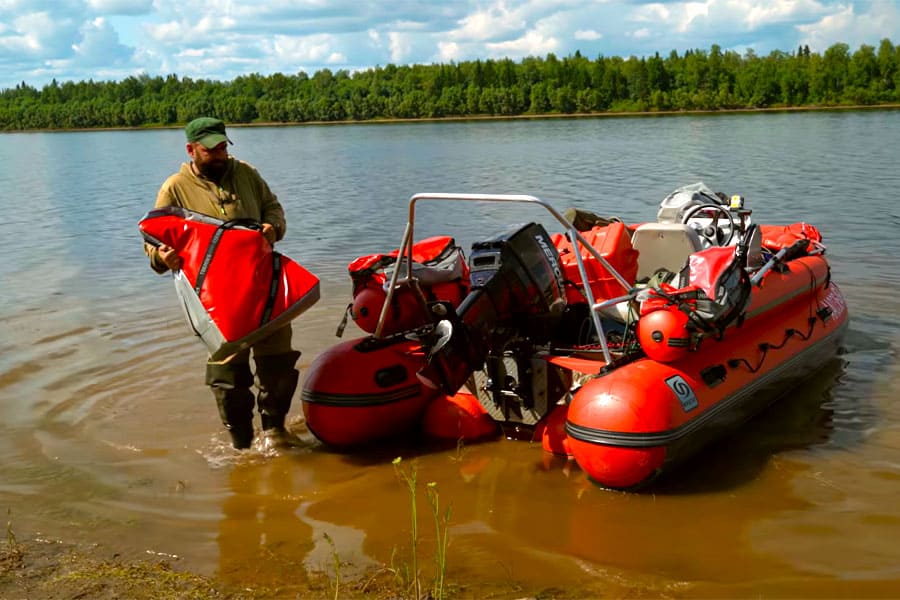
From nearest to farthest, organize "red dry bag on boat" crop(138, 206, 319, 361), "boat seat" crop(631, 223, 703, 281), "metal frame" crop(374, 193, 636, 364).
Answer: "metal frame" crop(374, 193, 636, 364), "red dry bag on boat" crop(138, 206, 319, 361), "boat seat" crop(631, 223, 703, 281)

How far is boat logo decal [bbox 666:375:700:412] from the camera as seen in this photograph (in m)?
4.83

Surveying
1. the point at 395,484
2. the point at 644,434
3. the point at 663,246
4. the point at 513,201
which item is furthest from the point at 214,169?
the point at 663,246

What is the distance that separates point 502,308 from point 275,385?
4.46ft

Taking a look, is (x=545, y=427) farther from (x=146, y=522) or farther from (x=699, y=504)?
(x=146, y=522)

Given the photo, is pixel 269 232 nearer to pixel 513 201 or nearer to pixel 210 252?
pixel 210 252

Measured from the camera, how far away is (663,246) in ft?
21.6

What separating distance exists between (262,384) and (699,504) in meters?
2.45

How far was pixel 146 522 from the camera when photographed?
4.66m

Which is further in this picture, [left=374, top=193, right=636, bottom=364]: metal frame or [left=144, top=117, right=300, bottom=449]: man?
[left=144, top=117, right=300, bottom=449]: man

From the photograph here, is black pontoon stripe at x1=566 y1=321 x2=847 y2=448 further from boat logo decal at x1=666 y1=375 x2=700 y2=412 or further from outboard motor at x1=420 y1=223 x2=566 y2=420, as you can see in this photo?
outboard motor at x1=420 y1=223 x2=566 y2=420

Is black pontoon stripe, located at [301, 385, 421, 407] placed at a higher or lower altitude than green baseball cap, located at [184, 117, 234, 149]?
lower

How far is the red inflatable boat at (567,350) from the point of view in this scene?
4.79 meters

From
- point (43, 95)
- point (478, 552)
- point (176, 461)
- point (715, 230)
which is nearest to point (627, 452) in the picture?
point (478, 552)

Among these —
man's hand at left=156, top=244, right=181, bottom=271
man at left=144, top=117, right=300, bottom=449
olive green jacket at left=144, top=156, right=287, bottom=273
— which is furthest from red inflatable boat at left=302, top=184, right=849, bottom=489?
man's hand at left=156, top=244, right=181, bottom=271
